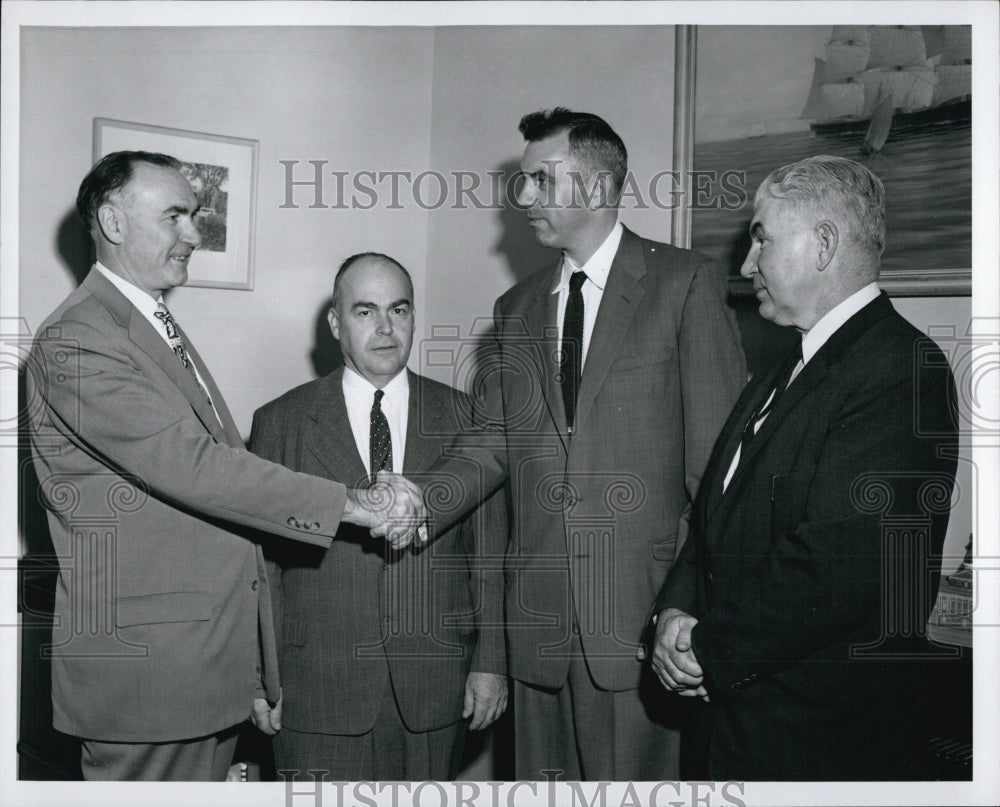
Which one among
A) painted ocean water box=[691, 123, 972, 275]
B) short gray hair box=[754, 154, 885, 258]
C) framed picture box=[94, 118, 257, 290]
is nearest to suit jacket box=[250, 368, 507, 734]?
framed picture box=[94, 118, 257, 290]

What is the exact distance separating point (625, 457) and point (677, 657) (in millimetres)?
497

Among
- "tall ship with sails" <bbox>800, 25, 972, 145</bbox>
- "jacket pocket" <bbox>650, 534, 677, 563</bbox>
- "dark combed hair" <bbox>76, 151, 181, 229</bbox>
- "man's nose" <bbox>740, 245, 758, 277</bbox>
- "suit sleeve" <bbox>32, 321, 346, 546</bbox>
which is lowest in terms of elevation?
"jacket pocket" <bbox>650, 534, 677, 563</bbox>

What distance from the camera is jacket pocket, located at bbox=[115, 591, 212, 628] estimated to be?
7.22 ft

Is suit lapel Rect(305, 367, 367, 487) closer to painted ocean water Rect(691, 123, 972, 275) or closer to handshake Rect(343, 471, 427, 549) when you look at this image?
handshake Rect(343, 471, 427, 549)

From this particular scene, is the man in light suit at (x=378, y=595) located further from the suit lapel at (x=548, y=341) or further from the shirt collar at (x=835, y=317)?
the shirt collar at (x=835, y=317)

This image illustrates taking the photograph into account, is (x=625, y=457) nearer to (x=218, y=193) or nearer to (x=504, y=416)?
(x=504, y=416)

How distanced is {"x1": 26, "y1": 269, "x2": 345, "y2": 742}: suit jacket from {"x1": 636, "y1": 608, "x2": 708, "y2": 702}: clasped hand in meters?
0.81

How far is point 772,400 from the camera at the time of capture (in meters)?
2.06

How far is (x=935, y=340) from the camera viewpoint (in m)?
2.22

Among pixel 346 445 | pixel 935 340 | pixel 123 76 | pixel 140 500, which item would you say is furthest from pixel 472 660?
pixel 123 76

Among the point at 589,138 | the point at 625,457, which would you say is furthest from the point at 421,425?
the point at 589,138

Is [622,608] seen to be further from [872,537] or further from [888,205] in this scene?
[888,205]

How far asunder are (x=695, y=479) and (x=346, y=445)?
2.89ft

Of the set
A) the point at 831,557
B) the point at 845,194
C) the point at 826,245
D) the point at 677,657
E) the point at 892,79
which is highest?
the point at 892,79
